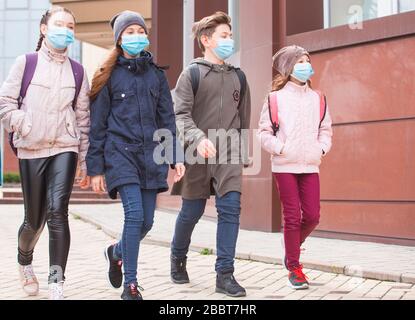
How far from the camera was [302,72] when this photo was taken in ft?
19.0

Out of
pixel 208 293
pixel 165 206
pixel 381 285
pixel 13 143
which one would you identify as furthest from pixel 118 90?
pixel 165 206

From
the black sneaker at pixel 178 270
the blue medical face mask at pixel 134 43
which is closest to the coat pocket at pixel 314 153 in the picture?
the black sneaker at pixel 178 270

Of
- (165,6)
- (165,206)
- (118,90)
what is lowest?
(165,206)

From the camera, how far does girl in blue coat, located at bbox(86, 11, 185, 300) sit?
195 inches

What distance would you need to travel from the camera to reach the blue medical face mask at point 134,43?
5.08 meters

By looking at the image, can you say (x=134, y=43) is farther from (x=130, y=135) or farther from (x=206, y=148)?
(x=206, y=148)

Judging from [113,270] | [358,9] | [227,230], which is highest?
[358,9]

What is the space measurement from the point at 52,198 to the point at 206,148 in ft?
3.57

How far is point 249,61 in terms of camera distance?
10.4 m

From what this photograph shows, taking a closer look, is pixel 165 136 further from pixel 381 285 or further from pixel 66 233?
pixel 381 285

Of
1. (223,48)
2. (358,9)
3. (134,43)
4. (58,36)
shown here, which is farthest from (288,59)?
(358,9)
